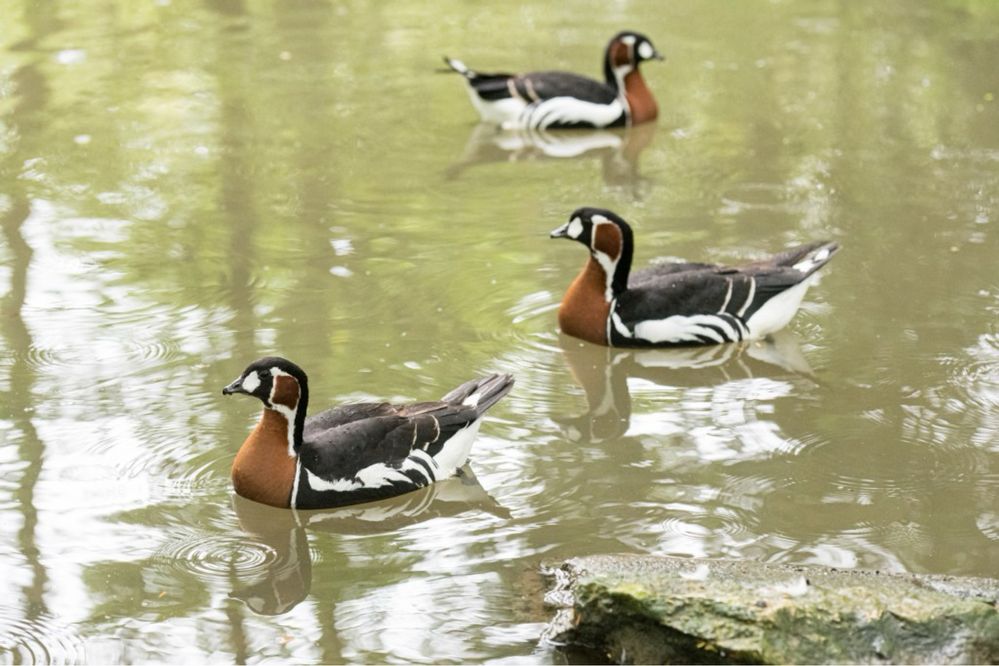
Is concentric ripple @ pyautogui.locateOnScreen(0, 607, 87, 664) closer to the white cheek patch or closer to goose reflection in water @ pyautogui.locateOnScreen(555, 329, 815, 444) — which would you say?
the white cheek patch

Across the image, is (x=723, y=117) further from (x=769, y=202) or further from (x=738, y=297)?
(x=738, y=297)

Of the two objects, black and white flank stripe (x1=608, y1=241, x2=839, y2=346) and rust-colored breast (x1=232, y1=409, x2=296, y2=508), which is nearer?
rust-colored breast (x1=232, y1=409, x2=296, y2=508)

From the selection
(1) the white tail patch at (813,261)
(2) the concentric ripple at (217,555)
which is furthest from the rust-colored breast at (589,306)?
(2) the concentric ripple at (217,555)

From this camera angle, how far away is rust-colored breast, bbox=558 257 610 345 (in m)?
9.63

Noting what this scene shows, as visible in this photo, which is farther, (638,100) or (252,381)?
(638,100)

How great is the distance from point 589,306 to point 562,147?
4966 mm

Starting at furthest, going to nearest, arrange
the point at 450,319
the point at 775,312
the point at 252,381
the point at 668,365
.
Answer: the point at 450,319, the point at 775,312, the point at 668,365, the point at 252,381

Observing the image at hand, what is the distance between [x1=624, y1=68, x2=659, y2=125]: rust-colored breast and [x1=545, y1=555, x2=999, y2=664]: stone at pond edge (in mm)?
8974

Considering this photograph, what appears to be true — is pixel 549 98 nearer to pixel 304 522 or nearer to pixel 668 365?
pixel 668 365

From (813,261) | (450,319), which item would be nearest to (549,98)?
(450,319)

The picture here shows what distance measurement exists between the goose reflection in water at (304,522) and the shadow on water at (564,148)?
5.81 m

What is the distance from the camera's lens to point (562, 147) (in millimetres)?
14375

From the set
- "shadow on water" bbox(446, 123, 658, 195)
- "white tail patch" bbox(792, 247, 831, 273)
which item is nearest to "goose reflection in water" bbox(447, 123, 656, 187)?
"shadow on water" bbox(446, 123, 658, 195)

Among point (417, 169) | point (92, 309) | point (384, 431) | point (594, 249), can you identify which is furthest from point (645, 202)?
point (384, 431)
